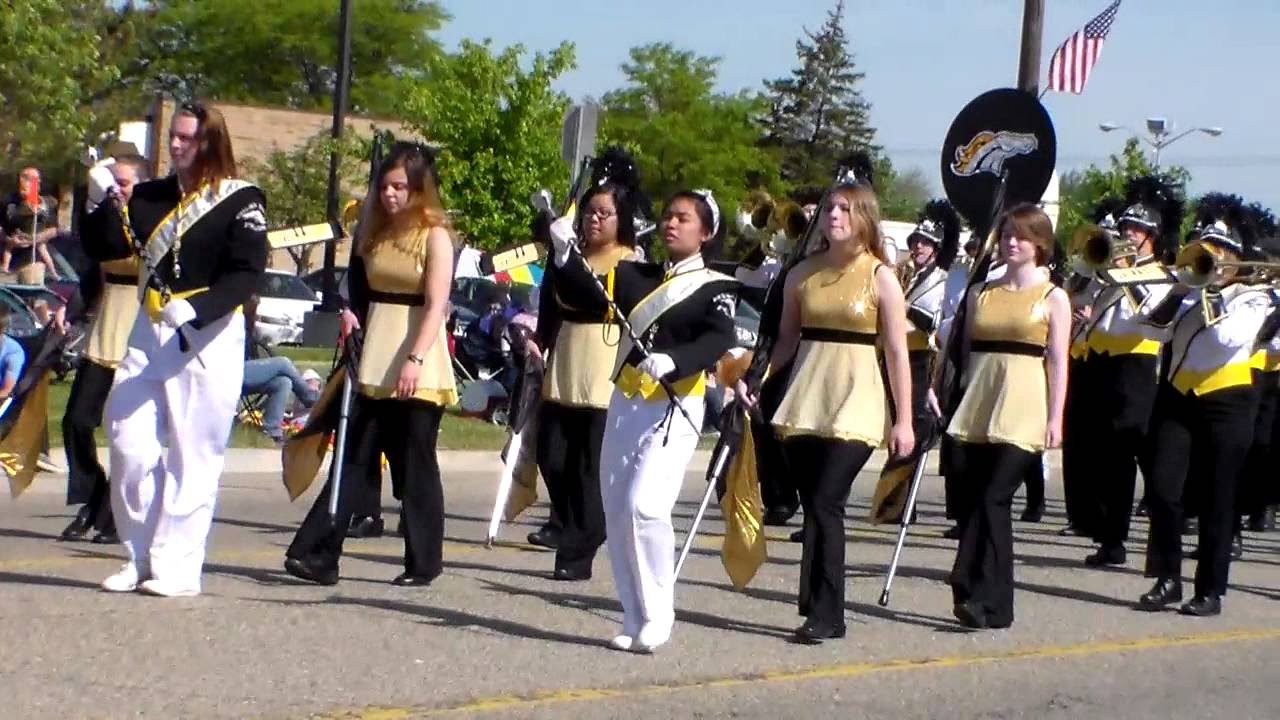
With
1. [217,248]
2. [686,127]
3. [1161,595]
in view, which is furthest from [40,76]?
[686,127]

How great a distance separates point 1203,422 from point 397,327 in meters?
3.95

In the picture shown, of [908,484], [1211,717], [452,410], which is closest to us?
[1211,717]

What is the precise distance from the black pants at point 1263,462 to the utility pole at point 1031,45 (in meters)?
7.19

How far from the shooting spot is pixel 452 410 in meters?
20.4

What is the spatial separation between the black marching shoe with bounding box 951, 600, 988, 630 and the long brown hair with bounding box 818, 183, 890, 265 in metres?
1.65

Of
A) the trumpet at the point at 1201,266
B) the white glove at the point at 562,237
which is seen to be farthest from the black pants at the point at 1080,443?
the white glove at the point at 562,237

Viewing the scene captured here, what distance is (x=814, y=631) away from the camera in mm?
8375

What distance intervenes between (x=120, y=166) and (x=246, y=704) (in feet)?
10.9

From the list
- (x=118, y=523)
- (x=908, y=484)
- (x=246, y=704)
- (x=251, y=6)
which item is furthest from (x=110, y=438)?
(x=251, y=6)

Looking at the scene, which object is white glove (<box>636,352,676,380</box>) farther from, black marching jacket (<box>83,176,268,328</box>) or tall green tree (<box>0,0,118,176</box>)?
tall green tree (<box>0,0,118,176</box>)

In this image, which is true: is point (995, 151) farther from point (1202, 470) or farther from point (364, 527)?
point (364, 527)

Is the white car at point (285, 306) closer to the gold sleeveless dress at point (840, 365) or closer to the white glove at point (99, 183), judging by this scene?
the white glove at point (99, 183)

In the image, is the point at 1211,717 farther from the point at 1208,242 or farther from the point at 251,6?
the point at 251,6

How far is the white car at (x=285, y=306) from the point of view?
3209cm
